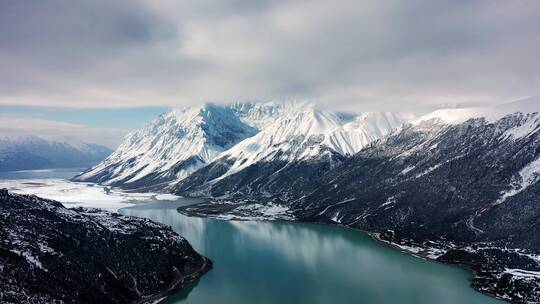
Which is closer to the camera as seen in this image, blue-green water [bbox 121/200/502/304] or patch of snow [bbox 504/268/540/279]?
blue-green water [bbox 121/200/502/304]

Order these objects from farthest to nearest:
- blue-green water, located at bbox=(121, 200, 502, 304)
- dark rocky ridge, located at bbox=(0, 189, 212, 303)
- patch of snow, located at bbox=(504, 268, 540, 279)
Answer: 1. patch of snow, located at bbox=(504, 268, 540, 279)
2. blue-green water, located at bbox=(121, 200, 502, 304)
3. dark rocky ridge, located at bbox=(0, 189, 212, 303)

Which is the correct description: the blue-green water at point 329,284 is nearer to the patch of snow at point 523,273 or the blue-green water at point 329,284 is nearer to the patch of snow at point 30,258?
the patch of snow at point 523,273

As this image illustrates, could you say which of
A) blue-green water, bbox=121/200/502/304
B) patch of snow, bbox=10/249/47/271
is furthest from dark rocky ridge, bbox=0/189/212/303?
blue-green water, bbox=121/200/502/304

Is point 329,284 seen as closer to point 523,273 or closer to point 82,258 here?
point 523,273

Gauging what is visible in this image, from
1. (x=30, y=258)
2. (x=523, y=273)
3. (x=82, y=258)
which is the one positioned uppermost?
(x=30, y=258)

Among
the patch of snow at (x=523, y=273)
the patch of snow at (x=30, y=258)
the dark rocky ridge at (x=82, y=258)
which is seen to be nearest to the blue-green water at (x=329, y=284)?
the dark rocky ridge at (x=82, y=258)

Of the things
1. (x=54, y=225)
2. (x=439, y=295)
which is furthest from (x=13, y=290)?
(x=439, y=295)

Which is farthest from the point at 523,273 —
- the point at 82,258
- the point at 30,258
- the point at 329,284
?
the point at 30,258

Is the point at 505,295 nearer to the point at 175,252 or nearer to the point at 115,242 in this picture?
the point at 175,252

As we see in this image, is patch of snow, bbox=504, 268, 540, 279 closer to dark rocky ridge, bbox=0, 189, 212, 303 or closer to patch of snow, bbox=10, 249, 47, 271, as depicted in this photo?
dark rocky ridge, bbox=0, 189, 212, 303
